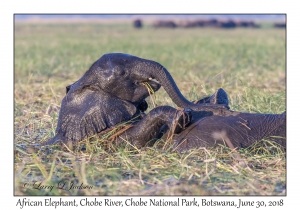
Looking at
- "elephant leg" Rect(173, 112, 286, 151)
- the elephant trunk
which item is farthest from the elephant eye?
"elephant leg" Rect(173, 112, 286, 151)

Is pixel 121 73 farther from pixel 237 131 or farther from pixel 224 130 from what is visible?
pixel 237 131

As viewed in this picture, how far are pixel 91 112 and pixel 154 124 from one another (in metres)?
0.61

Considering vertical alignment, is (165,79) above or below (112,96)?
above

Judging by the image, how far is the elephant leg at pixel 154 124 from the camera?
5.65 meters

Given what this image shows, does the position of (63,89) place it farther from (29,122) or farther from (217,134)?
(217,134)

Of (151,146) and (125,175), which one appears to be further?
(151,146)

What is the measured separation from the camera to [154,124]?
5.76 m

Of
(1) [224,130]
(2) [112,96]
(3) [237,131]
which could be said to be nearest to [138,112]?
(2) [112,96]

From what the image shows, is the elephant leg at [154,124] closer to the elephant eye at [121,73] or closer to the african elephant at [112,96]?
the african elephant at [112,96]
